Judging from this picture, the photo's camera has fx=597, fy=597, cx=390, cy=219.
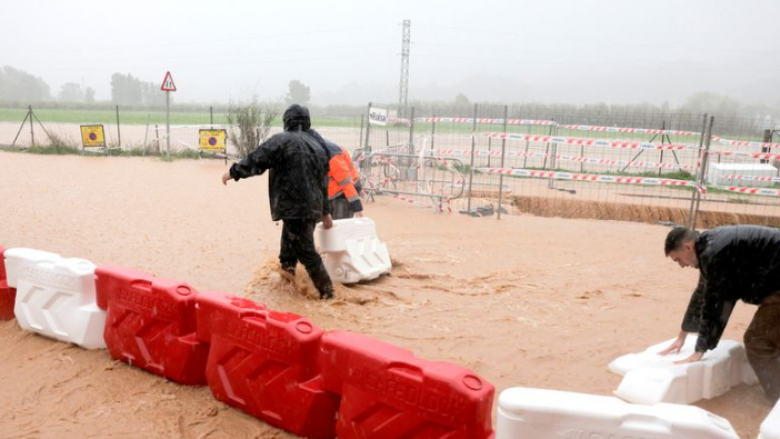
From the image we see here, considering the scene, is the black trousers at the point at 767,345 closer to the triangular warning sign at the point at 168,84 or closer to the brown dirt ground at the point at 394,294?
the brown dirt ground at the point at 394,294

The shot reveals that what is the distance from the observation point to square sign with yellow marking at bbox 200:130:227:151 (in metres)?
19.9

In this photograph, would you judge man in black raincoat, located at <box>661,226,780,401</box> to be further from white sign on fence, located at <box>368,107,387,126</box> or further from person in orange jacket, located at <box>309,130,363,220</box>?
white sign on fence, located at <box>368,107,387,126</box>

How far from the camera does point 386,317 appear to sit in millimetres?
5680

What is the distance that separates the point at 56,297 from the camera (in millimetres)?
4770

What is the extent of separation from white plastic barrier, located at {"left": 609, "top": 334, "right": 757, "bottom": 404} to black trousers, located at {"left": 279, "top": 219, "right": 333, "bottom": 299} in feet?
9.43

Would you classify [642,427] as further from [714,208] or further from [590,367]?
[714,208]

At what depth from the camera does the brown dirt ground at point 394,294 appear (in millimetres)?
3900

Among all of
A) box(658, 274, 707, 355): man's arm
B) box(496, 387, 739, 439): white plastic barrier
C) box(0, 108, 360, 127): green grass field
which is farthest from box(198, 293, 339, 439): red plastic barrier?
box(0, 108, 360, 127): green grass field

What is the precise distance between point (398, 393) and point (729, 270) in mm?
2276

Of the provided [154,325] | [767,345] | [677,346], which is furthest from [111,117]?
[767,345]

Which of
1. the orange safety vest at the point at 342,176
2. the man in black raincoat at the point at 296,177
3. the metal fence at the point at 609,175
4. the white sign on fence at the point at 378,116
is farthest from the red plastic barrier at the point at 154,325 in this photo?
the white sign on fence at the point at 378,116

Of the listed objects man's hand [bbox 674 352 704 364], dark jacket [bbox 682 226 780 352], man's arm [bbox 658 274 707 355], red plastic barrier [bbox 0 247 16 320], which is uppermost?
dark jacket [bbox 682 226 780 352]

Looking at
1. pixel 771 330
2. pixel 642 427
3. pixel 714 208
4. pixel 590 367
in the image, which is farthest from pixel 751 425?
pixel 714 208

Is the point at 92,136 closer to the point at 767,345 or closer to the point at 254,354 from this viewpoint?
the point at 254,354
